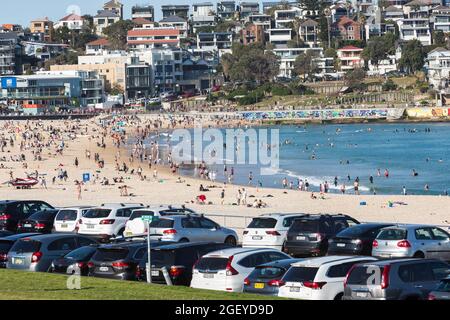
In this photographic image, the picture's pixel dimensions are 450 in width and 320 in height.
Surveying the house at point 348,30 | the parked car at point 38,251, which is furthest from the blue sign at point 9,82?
the parked car at point 38,251

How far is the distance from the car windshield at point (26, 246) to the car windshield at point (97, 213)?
5905 mm

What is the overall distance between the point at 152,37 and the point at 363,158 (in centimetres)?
11331

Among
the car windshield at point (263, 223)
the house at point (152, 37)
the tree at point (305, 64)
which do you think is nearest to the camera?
the car windshield at point (263, 223)

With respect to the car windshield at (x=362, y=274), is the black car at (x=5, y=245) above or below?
below

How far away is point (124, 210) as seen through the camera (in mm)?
26062

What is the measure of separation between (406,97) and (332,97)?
1109cm

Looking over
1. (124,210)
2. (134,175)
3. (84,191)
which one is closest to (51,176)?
(134,175)

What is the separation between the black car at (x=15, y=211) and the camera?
27828 millimetres

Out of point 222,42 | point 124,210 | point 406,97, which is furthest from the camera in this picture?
point 222,42

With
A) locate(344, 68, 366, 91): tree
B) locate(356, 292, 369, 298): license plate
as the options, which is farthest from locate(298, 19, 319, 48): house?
locate(356, 292, 369, 298): license plate

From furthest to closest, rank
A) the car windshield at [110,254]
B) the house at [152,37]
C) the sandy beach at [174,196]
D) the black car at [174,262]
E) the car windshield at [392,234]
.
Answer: the house at [152,37]
the sandy beach at [174,196]
the car windshield at [392,234]
the car windshield at [110,254]
the black car at [174,262]

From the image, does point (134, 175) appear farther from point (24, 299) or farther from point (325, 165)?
point (24, 299)

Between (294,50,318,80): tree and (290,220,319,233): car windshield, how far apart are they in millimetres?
137544

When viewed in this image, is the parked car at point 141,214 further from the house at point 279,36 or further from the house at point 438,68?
the house at point 279,36
